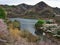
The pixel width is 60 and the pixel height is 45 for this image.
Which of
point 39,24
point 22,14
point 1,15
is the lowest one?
point 22,14

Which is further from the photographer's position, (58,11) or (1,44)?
(58,11)

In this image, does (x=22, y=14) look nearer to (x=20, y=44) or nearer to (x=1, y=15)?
(x=1, y=15)

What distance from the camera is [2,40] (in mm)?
10203

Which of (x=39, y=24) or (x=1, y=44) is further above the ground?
(x=1, y=44)

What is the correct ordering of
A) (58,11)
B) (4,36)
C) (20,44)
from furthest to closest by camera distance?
(58,11)
(4,36)
(20,44)

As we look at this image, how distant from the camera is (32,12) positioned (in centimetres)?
6175

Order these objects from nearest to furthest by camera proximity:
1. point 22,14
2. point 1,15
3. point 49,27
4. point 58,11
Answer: point 1,15 → point 49,27 → point 58,11 → point 22,14

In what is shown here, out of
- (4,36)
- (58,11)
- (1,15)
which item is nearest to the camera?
(4,36)

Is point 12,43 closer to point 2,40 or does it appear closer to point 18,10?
point 2,40

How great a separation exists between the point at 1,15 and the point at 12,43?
43.7 ft

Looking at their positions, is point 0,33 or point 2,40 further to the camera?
point 0,33

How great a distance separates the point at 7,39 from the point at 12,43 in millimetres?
574

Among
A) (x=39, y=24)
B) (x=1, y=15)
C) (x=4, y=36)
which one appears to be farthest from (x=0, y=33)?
(x=39, y=24)

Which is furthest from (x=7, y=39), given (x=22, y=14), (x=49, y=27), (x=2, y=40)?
(x=22, y=14)
